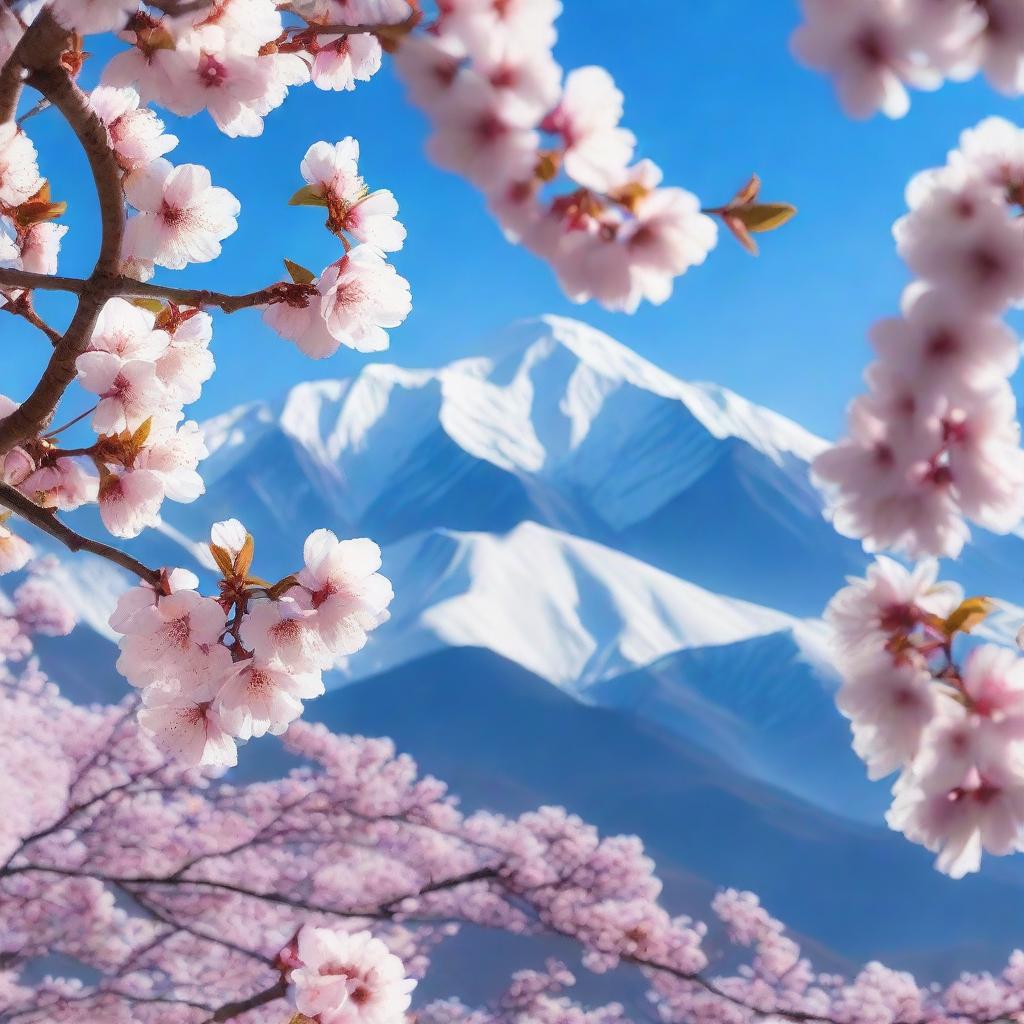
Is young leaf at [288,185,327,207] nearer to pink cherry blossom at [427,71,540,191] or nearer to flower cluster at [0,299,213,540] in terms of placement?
flower cluster at [0,299,213,540]

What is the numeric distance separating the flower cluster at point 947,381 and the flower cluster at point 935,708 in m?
0.05

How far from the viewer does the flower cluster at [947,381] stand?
17.0 inches

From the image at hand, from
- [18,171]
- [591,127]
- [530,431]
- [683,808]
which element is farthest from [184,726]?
[530,431]

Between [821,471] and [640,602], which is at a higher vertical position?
[640,602]

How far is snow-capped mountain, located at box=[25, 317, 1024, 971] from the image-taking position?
13.6ft

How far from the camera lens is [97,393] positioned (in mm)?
763

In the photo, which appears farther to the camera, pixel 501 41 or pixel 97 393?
pixel 97 393

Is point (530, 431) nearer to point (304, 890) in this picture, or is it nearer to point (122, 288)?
point (304, 890)

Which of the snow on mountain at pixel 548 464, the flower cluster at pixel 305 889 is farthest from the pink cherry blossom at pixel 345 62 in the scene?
the snow on mountain at pixel 548 464

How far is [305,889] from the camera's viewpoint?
3088 millimetres

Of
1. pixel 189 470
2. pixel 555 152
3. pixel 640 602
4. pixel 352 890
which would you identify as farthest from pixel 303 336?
pixel 640 602

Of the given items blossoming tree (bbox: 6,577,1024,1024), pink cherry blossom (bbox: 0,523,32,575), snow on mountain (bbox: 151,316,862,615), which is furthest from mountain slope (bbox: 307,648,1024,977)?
pink cherry blossom (bbox: 0,523,32,575)

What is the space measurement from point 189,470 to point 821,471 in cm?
56

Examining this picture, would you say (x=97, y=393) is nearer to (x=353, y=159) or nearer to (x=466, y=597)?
(x=353, y=159)
